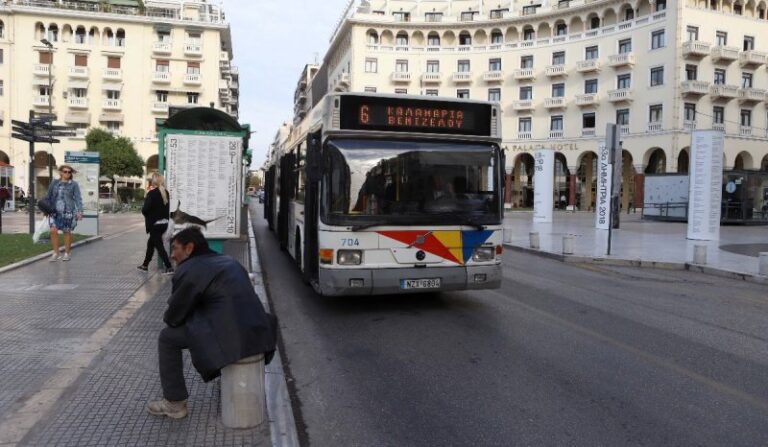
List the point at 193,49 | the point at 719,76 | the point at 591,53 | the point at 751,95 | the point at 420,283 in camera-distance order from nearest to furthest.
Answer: the point at 420,283, the point at 719,76, the point at 751,95, the point at 591,53, the point at 193,49

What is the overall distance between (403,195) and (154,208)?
16.0 ft

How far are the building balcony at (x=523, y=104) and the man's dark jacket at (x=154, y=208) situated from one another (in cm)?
4880

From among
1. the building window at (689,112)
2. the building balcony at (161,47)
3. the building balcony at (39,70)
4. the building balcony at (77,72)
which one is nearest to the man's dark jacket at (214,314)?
the building window at (689,112)

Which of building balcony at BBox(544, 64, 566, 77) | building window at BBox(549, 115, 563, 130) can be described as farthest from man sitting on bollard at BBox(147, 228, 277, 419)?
building balcony at BBox(544, 64, 566, 77)

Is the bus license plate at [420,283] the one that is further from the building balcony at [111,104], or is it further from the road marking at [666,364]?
the building balcony at [111,104]

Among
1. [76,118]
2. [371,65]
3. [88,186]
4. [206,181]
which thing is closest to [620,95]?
[371,65]

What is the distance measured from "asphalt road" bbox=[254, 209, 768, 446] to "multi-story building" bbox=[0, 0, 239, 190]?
180 feet

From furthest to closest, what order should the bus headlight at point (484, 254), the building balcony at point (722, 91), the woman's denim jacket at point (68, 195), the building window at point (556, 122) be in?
the building window at point (556, 122) < the building balcony at point (722, 91) < the woman's denim jacket at point (68, 195) < the bus headlight at point (484, 254)

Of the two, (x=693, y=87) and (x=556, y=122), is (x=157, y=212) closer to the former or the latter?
(x=693, y=87)

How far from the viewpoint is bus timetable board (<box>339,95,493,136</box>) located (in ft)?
23.8

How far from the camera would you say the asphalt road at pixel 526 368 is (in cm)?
407

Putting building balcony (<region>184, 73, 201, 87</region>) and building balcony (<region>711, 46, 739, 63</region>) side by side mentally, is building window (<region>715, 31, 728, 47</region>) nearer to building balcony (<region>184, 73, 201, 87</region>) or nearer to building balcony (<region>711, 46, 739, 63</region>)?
building balcony (<region>711, 46, 739, 63</region>)

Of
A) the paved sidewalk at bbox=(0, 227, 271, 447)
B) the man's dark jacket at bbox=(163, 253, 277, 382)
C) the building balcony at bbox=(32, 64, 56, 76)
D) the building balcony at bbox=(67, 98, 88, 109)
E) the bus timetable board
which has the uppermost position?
the building balcony at bbox=(32, 64, 56, 76)

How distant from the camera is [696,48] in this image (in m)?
44.3
